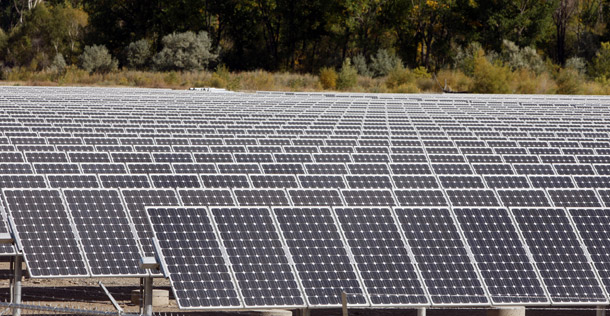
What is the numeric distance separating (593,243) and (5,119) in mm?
23961

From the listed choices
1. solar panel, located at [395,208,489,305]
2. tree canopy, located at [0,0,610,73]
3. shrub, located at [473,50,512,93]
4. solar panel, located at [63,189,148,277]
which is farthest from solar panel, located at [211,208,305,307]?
tree canopy, located at [0,0,610,73]

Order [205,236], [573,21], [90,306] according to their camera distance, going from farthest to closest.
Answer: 1. [573,21]
2. [90,306]
3. [205,236]

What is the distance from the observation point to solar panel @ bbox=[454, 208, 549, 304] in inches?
472

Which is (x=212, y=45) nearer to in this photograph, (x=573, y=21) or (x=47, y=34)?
(x=47, y=34)

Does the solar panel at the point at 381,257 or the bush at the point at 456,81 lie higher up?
the solar panel at the point at 381,257

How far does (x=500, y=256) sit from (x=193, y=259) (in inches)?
165

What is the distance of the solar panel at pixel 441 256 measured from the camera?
11.9 metres

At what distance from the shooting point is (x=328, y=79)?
278 ft

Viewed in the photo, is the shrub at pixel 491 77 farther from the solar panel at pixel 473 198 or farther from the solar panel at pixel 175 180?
the solar panel at pixel 473 198

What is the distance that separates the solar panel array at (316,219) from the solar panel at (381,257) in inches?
0.8

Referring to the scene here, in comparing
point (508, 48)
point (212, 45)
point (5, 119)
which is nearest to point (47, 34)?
point (212, 45)

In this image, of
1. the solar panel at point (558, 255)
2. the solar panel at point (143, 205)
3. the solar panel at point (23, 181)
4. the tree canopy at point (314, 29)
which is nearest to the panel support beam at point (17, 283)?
the solar panel at point (143, 205)

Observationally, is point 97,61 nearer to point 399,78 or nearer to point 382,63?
point 382,63

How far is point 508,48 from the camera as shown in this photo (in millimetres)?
86812
